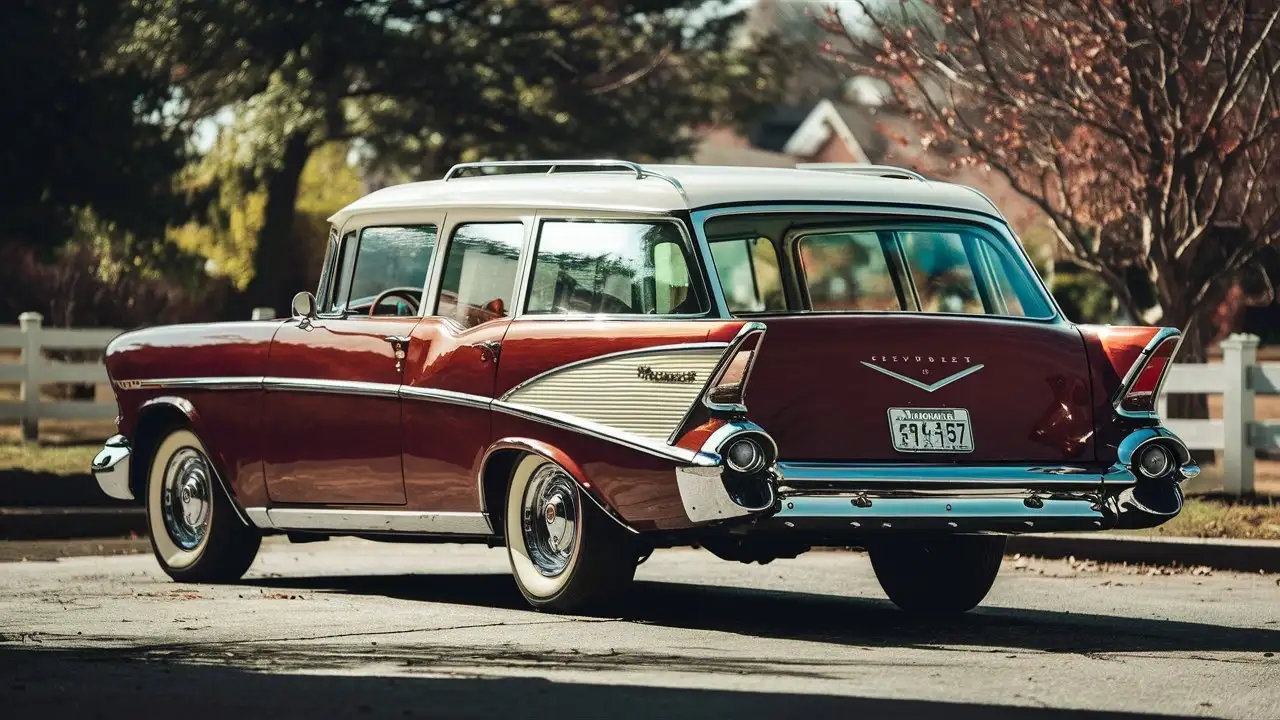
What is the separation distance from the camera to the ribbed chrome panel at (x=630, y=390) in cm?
861

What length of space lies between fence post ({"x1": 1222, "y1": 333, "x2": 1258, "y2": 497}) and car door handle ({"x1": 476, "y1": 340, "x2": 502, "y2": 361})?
26.1 feet

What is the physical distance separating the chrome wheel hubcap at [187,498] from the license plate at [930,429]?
4137 millimetres

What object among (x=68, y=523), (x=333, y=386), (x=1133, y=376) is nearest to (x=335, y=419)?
(x=333, y=386)

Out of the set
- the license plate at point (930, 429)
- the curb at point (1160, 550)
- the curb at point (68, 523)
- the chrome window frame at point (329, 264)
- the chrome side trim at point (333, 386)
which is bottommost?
the curb at point (1160, 550)

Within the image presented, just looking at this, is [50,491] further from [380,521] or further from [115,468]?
[380,521]

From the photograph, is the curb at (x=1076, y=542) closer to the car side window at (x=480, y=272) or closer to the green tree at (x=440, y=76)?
the car side window at (x=480, y=272)

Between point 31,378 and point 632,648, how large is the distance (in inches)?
560

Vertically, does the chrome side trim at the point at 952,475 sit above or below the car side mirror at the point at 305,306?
below

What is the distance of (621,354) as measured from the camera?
8.94 meters

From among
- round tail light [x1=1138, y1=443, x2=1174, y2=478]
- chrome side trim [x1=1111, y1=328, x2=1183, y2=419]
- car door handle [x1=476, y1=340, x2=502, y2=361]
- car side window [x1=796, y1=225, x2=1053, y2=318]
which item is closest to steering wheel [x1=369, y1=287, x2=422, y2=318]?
car door handle [x1=476, y1=340, x2=502, y2=361]

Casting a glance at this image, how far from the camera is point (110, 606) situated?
10180 millimetres

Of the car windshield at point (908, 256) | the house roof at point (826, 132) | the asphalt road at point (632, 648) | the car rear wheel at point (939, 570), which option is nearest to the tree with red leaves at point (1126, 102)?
the asphalt road at point (632, 648)

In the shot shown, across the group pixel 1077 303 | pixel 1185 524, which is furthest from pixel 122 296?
pixel 1185 524

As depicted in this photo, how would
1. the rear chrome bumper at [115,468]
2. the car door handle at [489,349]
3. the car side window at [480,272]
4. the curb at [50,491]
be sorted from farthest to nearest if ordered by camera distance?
the curb at [50,491] → the rear chrome bumper at [115,468] → the car side window at [480,272] → the car door handle at [489,349]
